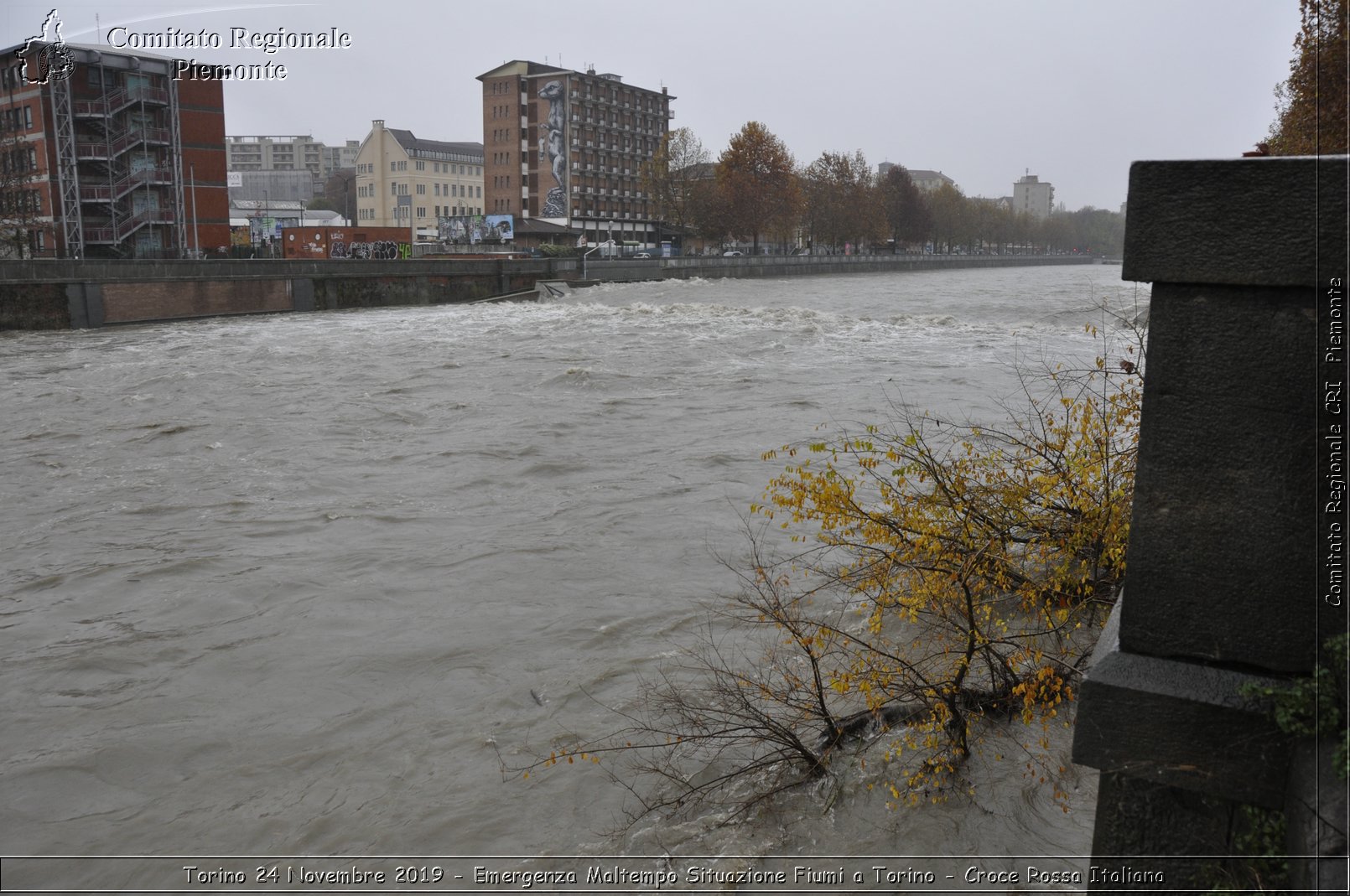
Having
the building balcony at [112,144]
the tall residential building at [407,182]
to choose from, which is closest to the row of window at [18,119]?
the building balcony at [112,144]

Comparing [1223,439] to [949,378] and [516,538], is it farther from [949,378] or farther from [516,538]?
[949,378]

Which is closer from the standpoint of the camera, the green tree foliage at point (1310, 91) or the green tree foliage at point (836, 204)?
the green tree foliage at point (1310, 91)

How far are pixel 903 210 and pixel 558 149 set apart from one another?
160ft

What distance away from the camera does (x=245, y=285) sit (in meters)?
46.8

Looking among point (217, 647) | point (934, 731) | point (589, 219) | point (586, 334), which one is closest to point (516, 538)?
point (217, 647)

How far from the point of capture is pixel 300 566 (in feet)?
34.3

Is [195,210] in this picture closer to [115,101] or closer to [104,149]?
[104,149]

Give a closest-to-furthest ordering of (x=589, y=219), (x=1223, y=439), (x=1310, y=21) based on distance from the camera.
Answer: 1. (x=1223, y=439)
2. (x=1310, y=21)
3. (x=589, y=219)

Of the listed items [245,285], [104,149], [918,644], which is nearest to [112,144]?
[104,149]

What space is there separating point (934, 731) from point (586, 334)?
3118 cm

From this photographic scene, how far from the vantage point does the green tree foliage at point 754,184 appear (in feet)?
324

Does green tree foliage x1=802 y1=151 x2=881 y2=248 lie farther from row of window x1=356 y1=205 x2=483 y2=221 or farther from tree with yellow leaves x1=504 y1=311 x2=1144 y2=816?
tree with yellow leaves x1=504 y1=311 x2=1144 y2=816

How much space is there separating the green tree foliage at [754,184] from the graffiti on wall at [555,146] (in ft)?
48.4

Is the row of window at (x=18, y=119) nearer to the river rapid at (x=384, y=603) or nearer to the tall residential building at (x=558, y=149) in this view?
the river rapid at (x=384, y=603)
